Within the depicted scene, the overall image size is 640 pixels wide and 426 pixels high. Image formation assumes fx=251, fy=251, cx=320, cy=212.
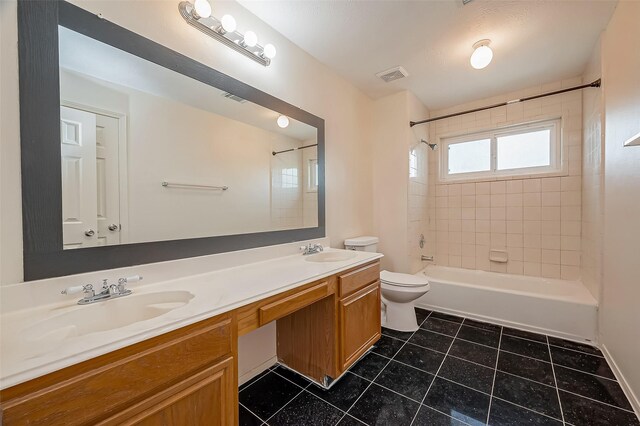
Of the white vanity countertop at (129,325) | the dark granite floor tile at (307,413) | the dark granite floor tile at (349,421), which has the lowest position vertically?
the dark granite floor tile at (307,413)

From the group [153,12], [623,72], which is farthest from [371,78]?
[153,12]

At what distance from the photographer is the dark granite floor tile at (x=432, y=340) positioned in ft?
6.66

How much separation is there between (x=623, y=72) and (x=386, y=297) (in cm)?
224

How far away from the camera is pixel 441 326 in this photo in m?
2.39

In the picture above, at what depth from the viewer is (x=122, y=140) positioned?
113cm

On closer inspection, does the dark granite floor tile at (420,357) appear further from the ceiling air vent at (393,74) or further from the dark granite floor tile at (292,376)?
the ceiling air vent at (393,74)

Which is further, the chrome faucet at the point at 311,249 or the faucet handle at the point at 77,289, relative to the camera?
the chrome faucet at the point at 311,249

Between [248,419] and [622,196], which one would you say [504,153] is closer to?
[622,196]

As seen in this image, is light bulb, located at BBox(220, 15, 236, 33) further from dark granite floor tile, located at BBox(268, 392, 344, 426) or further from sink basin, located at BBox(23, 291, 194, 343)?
dark granite floor tile, located at BBox(268, 392, 344, 426)

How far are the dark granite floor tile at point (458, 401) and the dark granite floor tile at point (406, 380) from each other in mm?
49

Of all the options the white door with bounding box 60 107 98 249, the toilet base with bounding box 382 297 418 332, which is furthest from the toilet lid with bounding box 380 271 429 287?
the white door with bounding box 60 107 98 249

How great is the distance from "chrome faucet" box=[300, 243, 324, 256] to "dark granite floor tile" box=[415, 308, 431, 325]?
4.34ft

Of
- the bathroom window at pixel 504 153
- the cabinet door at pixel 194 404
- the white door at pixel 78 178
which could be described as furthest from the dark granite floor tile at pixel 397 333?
the white door at pixel 78 178

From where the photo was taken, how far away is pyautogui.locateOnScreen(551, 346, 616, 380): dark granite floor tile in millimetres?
1693
